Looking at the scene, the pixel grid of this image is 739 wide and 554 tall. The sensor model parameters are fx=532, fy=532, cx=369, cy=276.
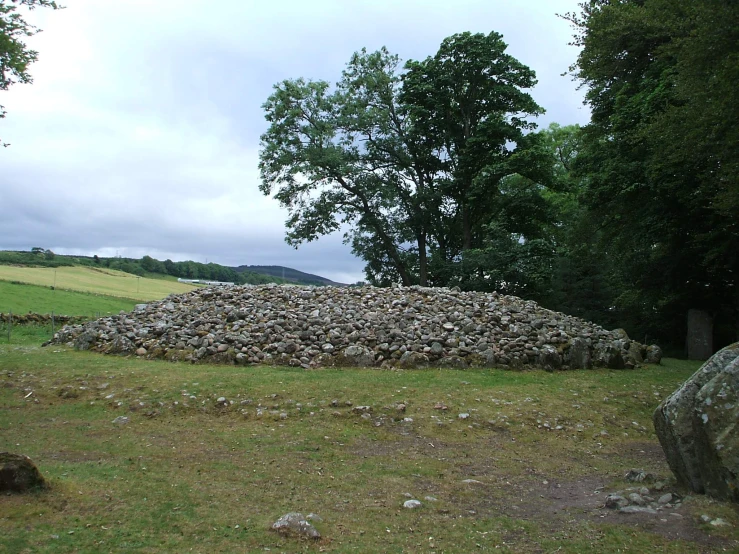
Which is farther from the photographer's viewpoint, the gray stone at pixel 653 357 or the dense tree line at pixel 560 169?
the gray stone at pixel 653 357

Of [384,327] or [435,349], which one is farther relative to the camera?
[384,327]

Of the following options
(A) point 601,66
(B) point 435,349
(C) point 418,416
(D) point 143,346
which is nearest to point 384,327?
(B) point 435,349

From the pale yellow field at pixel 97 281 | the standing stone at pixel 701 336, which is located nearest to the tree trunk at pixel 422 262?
the standing stone at pixel 701 336

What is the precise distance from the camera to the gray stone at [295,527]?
15.1ft

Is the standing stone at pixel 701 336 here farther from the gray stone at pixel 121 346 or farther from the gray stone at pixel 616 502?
the gray stone at pixel 121 346

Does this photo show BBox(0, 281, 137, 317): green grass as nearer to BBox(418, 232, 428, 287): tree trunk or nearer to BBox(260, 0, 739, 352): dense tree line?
BBox(260, 0, 739, 352): dense tree line

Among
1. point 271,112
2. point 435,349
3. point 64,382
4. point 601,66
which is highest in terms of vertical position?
point 271,112

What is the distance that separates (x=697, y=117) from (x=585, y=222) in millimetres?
8762

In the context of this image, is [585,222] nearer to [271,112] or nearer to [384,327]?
[384,327]

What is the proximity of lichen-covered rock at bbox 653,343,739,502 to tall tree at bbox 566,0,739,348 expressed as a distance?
619 centimetres

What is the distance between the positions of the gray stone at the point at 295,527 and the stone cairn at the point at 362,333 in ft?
26.6

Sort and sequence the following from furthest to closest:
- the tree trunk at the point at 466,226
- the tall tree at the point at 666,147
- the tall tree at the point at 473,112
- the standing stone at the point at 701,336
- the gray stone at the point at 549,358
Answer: the tree trunk at the point at 466,226
the tall tree at the point at 473,112
the standing stone at the point at 701,336
the gray stone at the point at 549,358
the tall tree at the point at 666,147

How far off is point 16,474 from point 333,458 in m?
3.63

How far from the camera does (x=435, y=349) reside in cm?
1336
